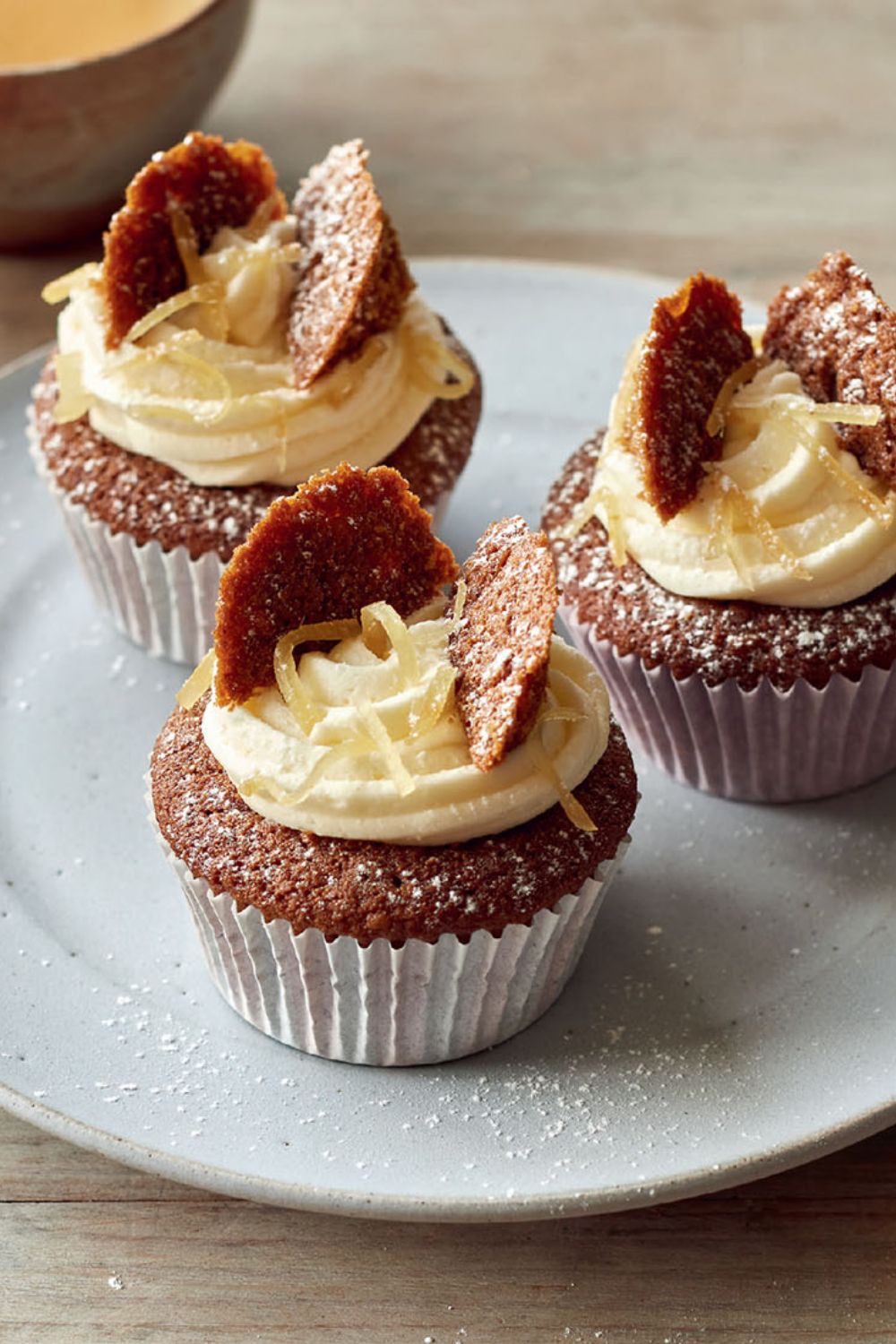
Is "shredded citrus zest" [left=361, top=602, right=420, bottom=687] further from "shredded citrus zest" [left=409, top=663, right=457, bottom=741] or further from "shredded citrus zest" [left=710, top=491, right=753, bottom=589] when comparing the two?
"shredded citrus zest" [left=710, top=491, right=753, bottom=589]

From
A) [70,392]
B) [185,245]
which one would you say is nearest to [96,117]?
[185,245]

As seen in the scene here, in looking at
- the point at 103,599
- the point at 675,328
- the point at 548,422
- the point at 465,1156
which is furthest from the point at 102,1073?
the point at 548,422

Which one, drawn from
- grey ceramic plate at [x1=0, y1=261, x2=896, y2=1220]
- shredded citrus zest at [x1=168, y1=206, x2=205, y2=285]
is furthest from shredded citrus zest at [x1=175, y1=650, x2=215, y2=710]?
shredded citrus zest at [x1=168, y1=206, x2=205, y2=285]

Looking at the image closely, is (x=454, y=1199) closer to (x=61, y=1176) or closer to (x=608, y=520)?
(x=61, y=1176)

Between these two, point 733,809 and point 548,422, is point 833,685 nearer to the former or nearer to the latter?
point 733,809

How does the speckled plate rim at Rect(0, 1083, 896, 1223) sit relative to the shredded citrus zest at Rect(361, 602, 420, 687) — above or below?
below

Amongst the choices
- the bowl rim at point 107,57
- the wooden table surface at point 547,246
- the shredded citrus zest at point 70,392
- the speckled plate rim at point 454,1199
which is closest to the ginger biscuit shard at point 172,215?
the shredded citrus zest at point 70,392

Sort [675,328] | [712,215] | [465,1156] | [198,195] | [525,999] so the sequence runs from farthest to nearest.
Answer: [712,215]
[198,195]
[675,328]
[525,999]
[465,1156]
